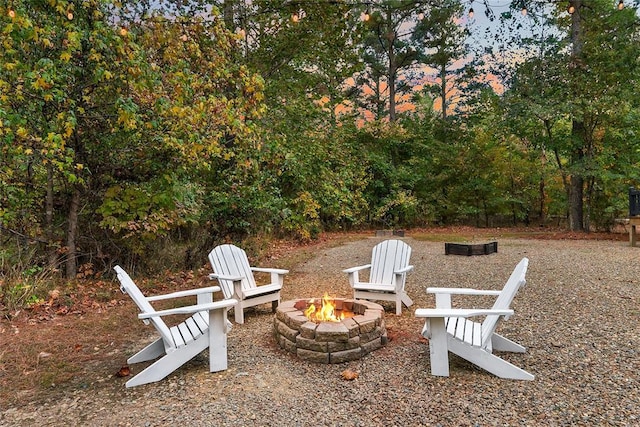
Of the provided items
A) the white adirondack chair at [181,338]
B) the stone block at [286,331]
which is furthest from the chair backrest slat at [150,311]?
the stone block at [286,331]

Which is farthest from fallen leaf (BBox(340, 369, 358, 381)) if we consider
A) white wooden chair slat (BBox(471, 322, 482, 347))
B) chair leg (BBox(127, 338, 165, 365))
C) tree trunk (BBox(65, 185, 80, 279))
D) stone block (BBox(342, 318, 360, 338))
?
tree trunk (BBox(65, 185, 80, 279))

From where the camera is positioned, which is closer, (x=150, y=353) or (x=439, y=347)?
(x=439, y=347)

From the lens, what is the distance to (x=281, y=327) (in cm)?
315

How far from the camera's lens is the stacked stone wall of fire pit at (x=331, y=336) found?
110 inches

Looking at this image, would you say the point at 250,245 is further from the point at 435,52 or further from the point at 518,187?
the point at 435,52

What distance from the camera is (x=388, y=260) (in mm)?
4371

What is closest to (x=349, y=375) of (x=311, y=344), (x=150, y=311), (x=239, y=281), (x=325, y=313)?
(x=311, y=344)

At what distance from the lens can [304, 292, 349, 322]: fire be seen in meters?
3.18

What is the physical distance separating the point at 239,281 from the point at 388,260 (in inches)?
66.7

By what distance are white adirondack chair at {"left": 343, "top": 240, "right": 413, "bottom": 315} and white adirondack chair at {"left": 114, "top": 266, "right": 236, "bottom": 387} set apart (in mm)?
1716

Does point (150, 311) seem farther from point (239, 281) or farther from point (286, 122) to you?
point (286, 122)

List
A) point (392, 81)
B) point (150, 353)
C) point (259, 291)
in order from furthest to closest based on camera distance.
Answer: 1. point (392, 81)
2. point (259, 291)
3. point (150, 353)

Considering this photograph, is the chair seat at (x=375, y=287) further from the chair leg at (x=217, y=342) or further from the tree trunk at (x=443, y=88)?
the tree trunk at (x=443, y=88)

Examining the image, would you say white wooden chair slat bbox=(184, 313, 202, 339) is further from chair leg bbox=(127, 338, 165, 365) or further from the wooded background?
the wooded background
